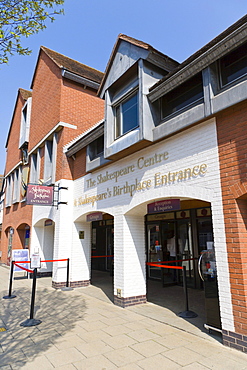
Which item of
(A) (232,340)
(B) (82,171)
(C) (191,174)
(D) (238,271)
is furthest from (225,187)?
(B) (82,171)

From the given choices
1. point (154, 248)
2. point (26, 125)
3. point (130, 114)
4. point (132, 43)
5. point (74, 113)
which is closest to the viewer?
point (132, 43)

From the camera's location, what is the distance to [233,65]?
4949 millimetres

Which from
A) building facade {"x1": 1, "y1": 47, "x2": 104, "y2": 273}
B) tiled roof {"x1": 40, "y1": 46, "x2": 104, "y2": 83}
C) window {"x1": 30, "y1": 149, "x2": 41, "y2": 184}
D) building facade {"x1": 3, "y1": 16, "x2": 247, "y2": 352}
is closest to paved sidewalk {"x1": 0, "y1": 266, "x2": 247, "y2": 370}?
building facade {"x1": 3, "y1": 16, "x2": 247, "y2": 352}

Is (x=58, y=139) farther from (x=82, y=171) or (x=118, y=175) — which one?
(x=118, y=175)

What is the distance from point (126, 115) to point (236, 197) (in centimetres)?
434

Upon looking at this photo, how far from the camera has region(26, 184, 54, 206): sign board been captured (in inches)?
390

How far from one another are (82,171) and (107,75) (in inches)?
149

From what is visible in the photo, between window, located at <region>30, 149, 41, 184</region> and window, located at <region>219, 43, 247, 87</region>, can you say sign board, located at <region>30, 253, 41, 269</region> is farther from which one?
window, located at <region>30, 149, 41, 184</region>

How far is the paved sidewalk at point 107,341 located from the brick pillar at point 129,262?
1.02 ft

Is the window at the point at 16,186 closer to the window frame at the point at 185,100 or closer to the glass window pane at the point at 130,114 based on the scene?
the glass window pane at the point at 130,114

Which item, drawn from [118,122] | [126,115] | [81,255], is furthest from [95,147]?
[81,255]

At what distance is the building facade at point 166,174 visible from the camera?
4.47m

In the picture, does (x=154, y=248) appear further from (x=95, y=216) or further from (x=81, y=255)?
(x=95, y=216)

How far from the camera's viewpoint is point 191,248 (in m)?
9.49
